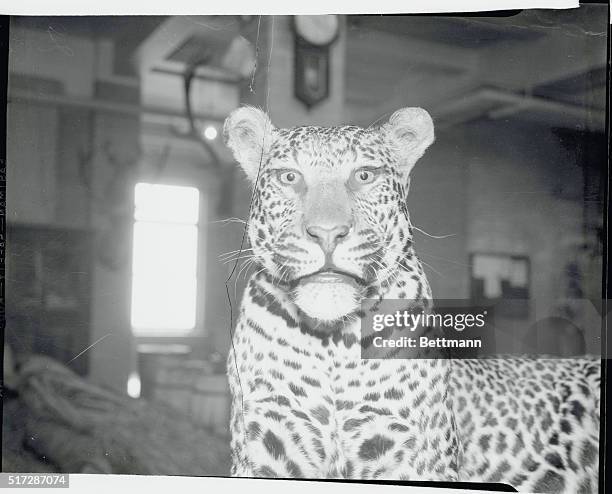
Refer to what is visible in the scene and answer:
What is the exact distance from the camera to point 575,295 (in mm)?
1489

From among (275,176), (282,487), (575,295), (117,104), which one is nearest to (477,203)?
(575,295)

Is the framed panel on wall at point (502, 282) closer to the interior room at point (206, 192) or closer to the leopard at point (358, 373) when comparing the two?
the interior room at point (206, 192)

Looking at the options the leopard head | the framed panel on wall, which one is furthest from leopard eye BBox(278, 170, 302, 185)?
the framed panel on wall

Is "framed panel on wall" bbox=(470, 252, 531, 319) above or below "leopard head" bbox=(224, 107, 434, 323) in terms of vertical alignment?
below

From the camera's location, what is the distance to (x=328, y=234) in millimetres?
1435

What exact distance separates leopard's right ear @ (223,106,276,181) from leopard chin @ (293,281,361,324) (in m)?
0.35

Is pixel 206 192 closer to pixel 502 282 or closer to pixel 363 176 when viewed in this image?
pixel 363 176

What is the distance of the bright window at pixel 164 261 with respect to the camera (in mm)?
1512

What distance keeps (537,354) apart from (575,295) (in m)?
0.20

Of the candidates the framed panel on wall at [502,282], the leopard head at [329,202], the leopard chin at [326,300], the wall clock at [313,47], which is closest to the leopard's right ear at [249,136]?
the leopard head at [329,202]

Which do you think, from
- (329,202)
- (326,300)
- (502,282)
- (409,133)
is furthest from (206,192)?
(502,282)

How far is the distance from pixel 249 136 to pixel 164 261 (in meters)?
0.43

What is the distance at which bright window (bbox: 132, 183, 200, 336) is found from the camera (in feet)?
4.96

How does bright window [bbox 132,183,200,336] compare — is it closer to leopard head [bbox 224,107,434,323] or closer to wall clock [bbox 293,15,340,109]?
leopard head [bbox 224,107,434,323]
